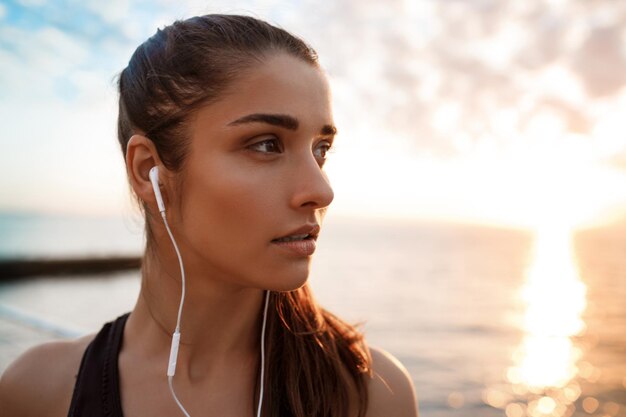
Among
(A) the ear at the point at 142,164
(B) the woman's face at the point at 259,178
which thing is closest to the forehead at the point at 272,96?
(B) the woman's face at the point at 259,178

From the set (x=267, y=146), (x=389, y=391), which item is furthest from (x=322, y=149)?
(x=389, y=391)

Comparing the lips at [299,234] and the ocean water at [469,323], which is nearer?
the lips at [299,234]

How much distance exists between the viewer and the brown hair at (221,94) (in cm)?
170

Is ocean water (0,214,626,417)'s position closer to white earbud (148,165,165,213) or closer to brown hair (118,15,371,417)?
brown hair (118,15,371,417)

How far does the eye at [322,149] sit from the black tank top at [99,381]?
1.02 meters

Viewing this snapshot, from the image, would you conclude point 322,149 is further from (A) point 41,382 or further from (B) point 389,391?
(A) point 41,382

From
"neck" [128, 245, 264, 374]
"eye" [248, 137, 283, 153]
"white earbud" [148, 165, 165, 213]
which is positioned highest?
"eye" [248, 137, 283, 153]

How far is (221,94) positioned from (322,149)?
420 mm

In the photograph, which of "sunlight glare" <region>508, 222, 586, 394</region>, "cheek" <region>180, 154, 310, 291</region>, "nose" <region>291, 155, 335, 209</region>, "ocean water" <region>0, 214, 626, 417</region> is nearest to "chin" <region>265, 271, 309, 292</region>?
"cheek" <region>180, 154, 310, 291</region>

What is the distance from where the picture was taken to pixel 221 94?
165cm

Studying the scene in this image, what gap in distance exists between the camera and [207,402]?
1766mm

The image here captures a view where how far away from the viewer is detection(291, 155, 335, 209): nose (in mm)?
1595

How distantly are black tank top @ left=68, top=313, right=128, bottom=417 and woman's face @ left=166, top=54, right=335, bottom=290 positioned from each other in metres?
0.57

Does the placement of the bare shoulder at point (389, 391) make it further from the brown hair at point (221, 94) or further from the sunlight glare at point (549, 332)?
the sunlight glare at point (549, 332)
